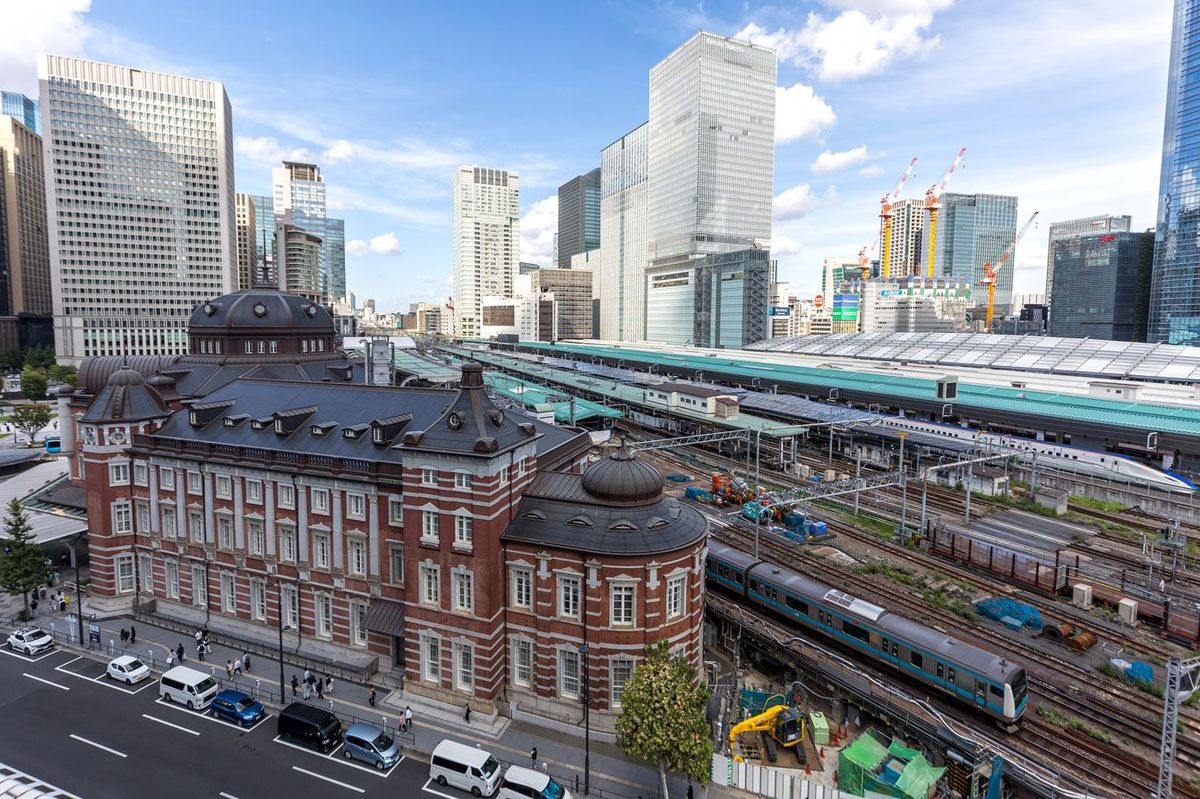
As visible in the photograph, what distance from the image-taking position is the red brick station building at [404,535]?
1431 inches

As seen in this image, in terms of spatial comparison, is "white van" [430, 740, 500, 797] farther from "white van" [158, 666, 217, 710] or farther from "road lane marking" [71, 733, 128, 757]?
"road lane marking" [71, 733, 128, 757]

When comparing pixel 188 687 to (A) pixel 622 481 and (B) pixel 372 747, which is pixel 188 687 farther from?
(A) pixel 622 481

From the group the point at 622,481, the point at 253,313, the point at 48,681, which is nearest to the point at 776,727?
the point at 622,481

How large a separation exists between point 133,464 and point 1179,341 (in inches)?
8867

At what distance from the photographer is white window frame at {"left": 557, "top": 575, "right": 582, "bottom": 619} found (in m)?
36.4

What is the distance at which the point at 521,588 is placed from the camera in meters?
38.0

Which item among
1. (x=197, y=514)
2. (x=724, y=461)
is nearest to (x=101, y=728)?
(x=197, y=514)

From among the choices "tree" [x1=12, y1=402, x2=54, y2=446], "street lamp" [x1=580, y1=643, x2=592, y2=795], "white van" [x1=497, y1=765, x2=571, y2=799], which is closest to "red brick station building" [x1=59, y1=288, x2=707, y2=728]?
"street lamp" [x1=580, y1=643, x2=592, y2=795]

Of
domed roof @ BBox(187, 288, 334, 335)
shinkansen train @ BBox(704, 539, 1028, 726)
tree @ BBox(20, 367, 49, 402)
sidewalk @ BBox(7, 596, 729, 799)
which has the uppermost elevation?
domed roof @ BBox(187, 288, 334, 335)

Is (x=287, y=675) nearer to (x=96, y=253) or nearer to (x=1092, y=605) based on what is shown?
(x=1092, y=605)

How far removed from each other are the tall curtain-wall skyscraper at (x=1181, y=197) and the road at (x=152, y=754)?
215716 millimetres

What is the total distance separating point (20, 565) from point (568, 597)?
142ft

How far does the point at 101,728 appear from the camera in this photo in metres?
36.7

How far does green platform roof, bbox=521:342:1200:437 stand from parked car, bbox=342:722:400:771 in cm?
8790
